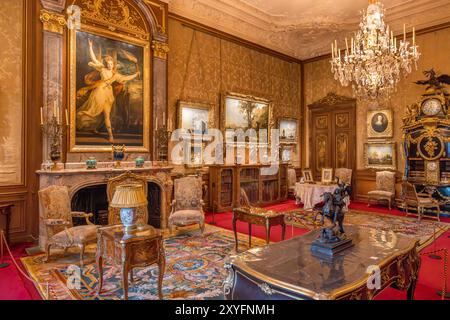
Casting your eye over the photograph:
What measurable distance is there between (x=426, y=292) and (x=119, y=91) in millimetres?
6202

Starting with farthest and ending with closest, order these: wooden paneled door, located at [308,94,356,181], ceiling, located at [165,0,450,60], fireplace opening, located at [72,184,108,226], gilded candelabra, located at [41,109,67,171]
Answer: wooden paneled door, located at [308,94,356,181] → ceiling, located at [165,0,450,60] → fireplace opening, located at [72,184,108,226] → gilded candelabra, located at [41,109,67,171]

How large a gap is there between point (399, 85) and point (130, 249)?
31.2 ft

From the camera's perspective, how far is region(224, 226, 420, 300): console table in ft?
6.81

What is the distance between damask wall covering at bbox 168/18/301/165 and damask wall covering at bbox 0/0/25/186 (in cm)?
316

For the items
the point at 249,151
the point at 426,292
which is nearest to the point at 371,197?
the point at 249,151

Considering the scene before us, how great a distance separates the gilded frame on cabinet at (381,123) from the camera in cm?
936

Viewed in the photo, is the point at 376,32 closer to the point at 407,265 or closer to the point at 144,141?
the point at 407,265

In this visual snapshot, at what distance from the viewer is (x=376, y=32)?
580 cm

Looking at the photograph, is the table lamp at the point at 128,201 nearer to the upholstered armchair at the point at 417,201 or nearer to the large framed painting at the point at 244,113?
the large framed painting at the point at 244,113

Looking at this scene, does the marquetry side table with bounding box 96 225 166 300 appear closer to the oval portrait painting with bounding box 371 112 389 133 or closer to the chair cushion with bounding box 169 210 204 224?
the chair cushion with bounding box 169 210 204 224

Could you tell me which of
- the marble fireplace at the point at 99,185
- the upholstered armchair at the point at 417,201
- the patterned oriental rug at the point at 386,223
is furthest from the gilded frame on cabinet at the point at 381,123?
the marble fireplace at the point at 99,185

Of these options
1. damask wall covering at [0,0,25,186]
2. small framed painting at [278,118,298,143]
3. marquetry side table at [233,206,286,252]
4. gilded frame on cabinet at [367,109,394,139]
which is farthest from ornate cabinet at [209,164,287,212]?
damask wall covering at [0,0,25,186]

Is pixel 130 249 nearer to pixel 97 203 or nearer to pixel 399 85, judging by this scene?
pixel 97 203

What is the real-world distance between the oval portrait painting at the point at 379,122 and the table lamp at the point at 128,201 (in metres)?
8.77
